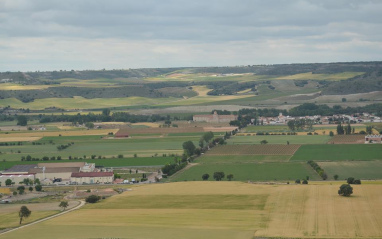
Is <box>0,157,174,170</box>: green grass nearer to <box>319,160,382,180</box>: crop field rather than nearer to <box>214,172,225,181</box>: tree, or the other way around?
<box>214,172,225,181</box>: tree

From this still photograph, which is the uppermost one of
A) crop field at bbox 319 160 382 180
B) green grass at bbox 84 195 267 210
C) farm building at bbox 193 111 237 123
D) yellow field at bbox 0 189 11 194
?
farm building at bbox 193 111 237 123

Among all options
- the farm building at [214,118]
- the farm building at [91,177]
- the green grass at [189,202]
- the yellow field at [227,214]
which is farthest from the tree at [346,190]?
the farm building at [214,118]

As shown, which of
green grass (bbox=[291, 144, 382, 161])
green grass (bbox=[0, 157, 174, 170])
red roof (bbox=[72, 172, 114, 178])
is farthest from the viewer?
green grass (bbox=[0, 157, 174, 170])

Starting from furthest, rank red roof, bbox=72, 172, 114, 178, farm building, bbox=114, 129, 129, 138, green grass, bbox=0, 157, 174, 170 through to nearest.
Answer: farm building, bbox=114, 129, 129, 138, green grass, bbox=0, 157, 174, 170, red roof, bbox=72, 172, 114, 178

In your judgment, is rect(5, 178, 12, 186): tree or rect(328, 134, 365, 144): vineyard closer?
rect(5, 178, 12, 186): tree

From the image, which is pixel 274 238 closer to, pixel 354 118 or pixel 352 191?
pixel 352 191

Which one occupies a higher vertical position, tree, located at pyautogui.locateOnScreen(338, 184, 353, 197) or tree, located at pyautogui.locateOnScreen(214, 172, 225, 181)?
tree, located at pyautogui.locateOnScreen(338, 184, 353, 197)

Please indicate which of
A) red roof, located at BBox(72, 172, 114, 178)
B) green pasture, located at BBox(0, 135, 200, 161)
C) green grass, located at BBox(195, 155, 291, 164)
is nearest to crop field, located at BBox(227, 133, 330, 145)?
green pasture, located at BBox(0, 135, 200, 161)

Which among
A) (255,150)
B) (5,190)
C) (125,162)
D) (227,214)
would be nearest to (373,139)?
(255,150)
